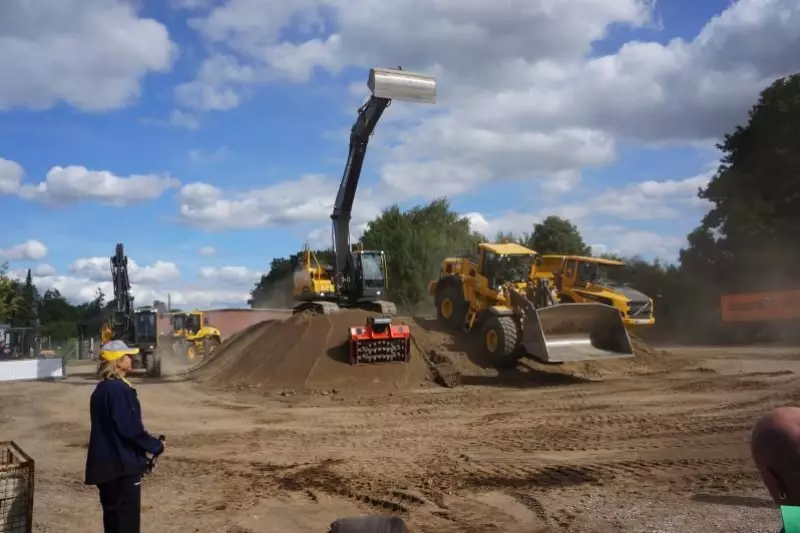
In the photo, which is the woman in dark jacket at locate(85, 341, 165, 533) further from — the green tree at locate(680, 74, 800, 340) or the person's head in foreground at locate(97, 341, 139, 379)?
the green tree at locate(680, 74, 800, 340)

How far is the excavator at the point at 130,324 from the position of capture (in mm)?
24125

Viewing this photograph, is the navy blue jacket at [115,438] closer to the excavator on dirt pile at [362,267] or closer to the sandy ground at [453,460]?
the sandy ground at [453,460]

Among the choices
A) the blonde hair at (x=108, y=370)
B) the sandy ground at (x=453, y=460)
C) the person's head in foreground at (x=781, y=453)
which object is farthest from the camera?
the sandy ground at (x=453, y=460)

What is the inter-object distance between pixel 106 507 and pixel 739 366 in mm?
17973

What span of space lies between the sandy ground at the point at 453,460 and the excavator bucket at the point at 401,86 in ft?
25.7

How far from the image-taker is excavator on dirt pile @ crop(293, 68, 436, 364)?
58.7ft

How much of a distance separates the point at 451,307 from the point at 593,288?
4164 millimetres

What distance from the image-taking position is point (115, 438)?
4.66 metres

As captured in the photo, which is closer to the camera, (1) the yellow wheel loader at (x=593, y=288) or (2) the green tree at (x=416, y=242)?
(1) the yellow wheel loader at (x=593, y=288)

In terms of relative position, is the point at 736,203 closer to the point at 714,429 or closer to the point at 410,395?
the point at 410,395

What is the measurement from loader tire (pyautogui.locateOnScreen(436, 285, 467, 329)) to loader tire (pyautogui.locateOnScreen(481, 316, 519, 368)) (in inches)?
83.6

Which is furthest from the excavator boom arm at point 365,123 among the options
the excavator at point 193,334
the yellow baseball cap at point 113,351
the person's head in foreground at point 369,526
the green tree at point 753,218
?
the green tree at point 753,218

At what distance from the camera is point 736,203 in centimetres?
3522

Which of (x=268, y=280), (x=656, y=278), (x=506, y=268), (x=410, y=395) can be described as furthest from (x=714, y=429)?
(x=268, y=280)
